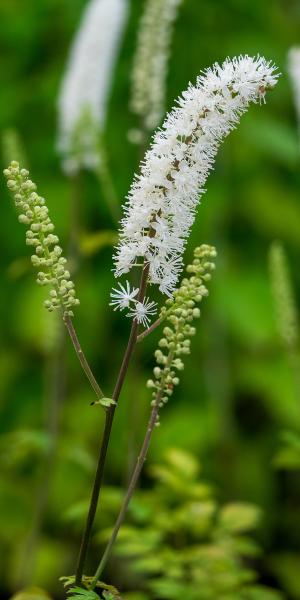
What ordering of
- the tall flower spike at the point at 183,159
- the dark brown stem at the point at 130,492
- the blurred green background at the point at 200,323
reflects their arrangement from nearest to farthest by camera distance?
the tall flower spike at the point at 183,159, the dark brown stem at the point at 130,492, the blurred green background at the point at 200,323

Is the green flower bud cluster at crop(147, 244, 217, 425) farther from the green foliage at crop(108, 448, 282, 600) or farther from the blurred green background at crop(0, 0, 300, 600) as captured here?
the blurred green background at crop(0, 0, 300, 600)

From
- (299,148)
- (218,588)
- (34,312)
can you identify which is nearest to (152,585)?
(218,588)

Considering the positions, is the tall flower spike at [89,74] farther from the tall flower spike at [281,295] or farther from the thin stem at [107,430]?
the thin stem at [107,430]

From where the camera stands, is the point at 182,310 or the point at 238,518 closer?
the point at 182,310

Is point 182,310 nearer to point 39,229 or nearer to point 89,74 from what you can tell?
point 39,229

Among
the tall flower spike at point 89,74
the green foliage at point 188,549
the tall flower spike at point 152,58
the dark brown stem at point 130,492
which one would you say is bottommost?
the dark brown stem at point 130,492

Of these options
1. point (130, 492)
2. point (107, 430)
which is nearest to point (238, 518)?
point (130, 492)

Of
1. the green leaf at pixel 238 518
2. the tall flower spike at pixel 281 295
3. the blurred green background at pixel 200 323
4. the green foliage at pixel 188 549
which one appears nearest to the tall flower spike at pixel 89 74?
the blurred green background at pixel 200 323
